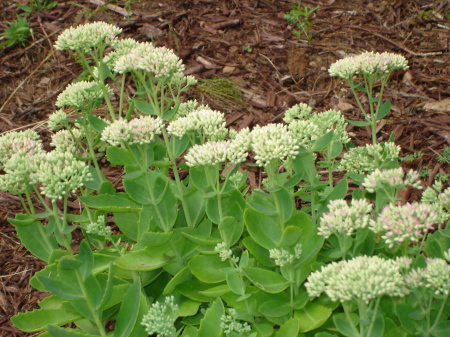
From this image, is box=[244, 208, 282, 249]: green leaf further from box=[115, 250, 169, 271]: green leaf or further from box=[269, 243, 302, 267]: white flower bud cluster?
box=[115, 250, 169, 271]: green leaf

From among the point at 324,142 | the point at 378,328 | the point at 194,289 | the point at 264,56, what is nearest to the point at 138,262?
the point at 194,289

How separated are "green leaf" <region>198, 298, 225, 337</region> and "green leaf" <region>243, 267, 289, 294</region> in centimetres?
23

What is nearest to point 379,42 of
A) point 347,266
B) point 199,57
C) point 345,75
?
point 199,57

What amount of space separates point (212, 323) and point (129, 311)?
470 mm

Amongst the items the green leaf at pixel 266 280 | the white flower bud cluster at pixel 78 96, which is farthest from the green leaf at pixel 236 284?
the white flower bud cluster at pixel 78 96

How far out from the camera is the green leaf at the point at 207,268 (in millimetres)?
3088

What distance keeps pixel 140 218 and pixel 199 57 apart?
132 inches

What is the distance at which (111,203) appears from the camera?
341cm

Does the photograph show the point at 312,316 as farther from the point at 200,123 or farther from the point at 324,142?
the point at 200,123

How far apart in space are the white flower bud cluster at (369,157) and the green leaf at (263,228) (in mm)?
765

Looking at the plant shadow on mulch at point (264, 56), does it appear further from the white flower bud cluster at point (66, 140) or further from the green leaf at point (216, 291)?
the green leaf at point (216, 291)

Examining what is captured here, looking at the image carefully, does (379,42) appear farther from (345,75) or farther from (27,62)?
(27,62)

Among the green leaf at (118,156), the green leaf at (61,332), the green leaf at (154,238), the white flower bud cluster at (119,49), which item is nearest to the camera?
the green leaf at (61,332)

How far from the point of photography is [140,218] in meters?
3.37
